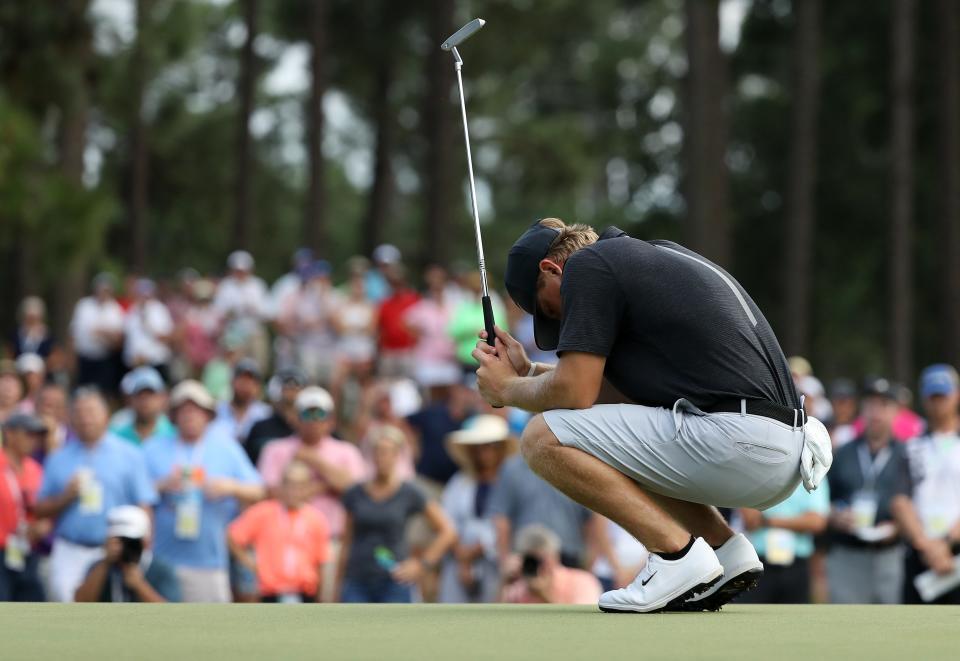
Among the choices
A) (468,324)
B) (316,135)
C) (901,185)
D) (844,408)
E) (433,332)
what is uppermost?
(316,135)

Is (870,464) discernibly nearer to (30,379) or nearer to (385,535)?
(385,535)

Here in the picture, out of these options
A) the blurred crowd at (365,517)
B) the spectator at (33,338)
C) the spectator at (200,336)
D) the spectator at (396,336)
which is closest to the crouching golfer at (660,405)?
the blurred crowd at (365,517)

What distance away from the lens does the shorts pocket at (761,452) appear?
243 inches

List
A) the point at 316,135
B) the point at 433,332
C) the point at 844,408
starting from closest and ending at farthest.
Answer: the point at 844,408, the point at 433,332, the point at 316,135

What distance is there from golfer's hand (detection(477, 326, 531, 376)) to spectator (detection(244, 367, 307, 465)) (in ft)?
22.5

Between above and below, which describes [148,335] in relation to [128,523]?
above

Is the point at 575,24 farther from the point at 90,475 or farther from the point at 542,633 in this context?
the point at 542,633

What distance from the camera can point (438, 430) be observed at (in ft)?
47.1

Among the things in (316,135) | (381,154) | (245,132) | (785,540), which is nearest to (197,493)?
(785,540)

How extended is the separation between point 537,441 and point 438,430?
8.02 metres

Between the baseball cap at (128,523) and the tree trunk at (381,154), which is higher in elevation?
the tree trunk at (381,154)

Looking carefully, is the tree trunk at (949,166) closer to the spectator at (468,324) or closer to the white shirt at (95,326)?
the spectator at (468,324)

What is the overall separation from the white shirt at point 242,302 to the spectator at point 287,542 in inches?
345

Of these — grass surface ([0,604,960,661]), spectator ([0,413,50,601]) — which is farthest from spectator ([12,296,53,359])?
grass surface ([0,604,960,661])
